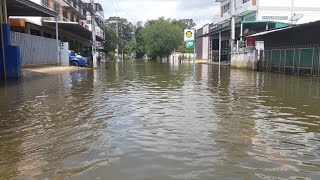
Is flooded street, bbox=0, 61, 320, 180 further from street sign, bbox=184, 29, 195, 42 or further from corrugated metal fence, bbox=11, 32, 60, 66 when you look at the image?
street sign, bbox=184, 29, 195, 42

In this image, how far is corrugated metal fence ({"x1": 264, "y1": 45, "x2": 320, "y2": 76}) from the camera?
80.0ft

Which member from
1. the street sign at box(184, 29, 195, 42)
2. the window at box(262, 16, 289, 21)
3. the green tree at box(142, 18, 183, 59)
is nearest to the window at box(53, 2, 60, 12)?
the street sign at box(184, 29, 195, 42)

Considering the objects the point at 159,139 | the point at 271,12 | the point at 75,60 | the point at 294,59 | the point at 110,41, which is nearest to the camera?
the point at 159,139

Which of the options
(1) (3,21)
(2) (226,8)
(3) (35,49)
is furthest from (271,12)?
(1) (3,21)

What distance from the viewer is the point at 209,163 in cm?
538

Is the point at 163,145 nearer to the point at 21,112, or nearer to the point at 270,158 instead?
the point at 270,158

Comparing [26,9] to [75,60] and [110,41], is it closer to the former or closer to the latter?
[75,60]

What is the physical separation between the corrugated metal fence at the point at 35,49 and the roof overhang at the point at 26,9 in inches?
60.6

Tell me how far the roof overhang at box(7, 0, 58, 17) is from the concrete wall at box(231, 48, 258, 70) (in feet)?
58.9

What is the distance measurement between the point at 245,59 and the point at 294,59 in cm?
936

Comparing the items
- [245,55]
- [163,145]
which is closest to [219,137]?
[163,145]

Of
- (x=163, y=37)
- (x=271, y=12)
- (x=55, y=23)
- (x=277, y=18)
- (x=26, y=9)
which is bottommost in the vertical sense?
(x=26, y=9)

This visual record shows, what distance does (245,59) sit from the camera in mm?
36406

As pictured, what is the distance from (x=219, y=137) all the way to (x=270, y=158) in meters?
1.40
